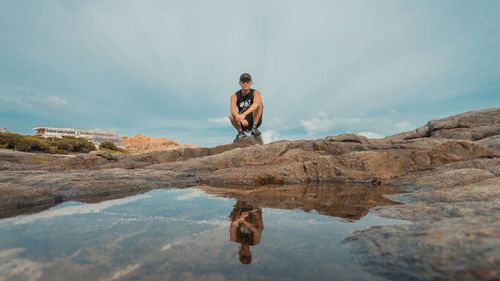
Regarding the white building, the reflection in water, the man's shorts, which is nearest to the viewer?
the reflection in water

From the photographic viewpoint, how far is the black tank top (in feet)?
36.8

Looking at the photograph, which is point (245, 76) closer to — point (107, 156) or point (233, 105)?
point (233, 105)

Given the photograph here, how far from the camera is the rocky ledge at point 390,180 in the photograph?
1750 mm

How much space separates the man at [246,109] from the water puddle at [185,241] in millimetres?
7319

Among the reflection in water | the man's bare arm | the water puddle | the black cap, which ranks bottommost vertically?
the water puddle

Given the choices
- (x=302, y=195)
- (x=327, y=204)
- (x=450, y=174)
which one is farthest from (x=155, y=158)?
(x=450, y=174)

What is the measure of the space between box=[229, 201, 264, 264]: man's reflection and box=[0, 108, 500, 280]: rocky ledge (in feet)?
2.61

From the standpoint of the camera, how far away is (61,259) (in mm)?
2012

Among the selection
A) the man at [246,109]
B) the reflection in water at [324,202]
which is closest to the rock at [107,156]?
the man at [246,109]

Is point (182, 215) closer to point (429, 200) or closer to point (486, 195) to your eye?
point (429, 200)

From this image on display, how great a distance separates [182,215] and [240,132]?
27.7 feet

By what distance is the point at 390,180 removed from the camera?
22.0 ft

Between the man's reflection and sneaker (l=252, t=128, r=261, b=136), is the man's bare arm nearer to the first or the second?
sneaker (l=252, t=128, r=261, b=136)

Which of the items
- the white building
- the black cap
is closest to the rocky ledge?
the black cap
